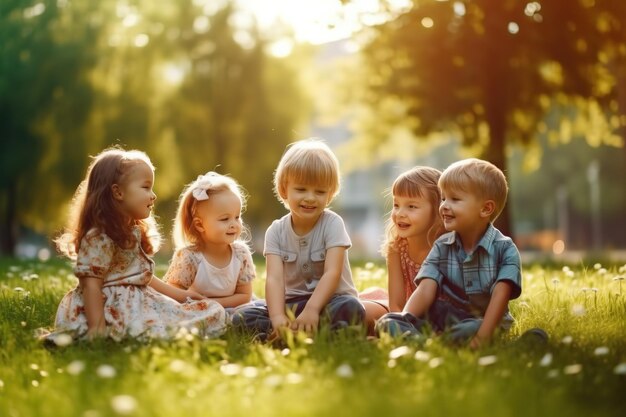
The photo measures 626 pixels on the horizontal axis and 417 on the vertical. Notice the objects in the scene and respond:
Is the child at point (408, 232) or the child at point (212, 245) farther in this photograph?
the child at point (212, 245)

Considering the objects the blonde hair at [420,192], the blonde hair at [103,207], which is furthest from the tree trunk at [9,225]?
the blonde hair at [420,192]

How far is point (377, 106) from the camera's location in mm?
15992

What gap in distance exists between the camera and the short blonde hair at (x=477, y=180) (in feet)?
16.1

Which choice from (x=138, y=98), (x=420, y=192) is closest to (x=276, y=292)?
(x=420, y=192)

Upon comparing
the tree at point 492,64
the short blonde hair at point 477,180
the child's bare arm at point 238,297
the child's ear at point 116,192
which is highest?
the tree at point 492,64

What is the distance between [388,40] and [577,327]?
9.63 metres

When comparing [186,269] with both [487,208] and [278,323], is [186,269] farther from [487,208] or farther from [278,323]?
[487,208]

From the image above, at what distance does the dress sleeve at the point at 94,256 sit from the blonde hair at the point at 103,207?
0.05 meters

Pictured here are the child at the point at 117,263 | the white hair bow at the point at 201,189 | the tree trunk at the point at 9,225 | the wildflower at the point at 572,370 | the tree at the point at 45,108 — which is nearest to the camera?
the wildflower at the point at 572,370

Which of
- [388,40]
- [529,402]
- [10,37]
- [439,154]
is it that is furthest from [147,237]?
[439,154]

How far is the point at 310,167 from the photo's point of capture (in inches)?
204

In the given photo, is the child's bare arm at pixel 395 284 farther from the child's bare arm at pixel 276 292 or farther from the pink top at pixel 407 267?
the child's bare arm at pixel 276 292

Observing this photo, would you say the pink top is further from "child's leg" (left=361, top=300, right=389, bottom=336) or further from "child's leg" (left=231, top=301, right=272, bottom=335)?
"child's leg" (left=231, top=301, right=272, bottom=335)

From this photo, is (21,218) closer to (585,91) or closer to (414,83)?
(414,83)
